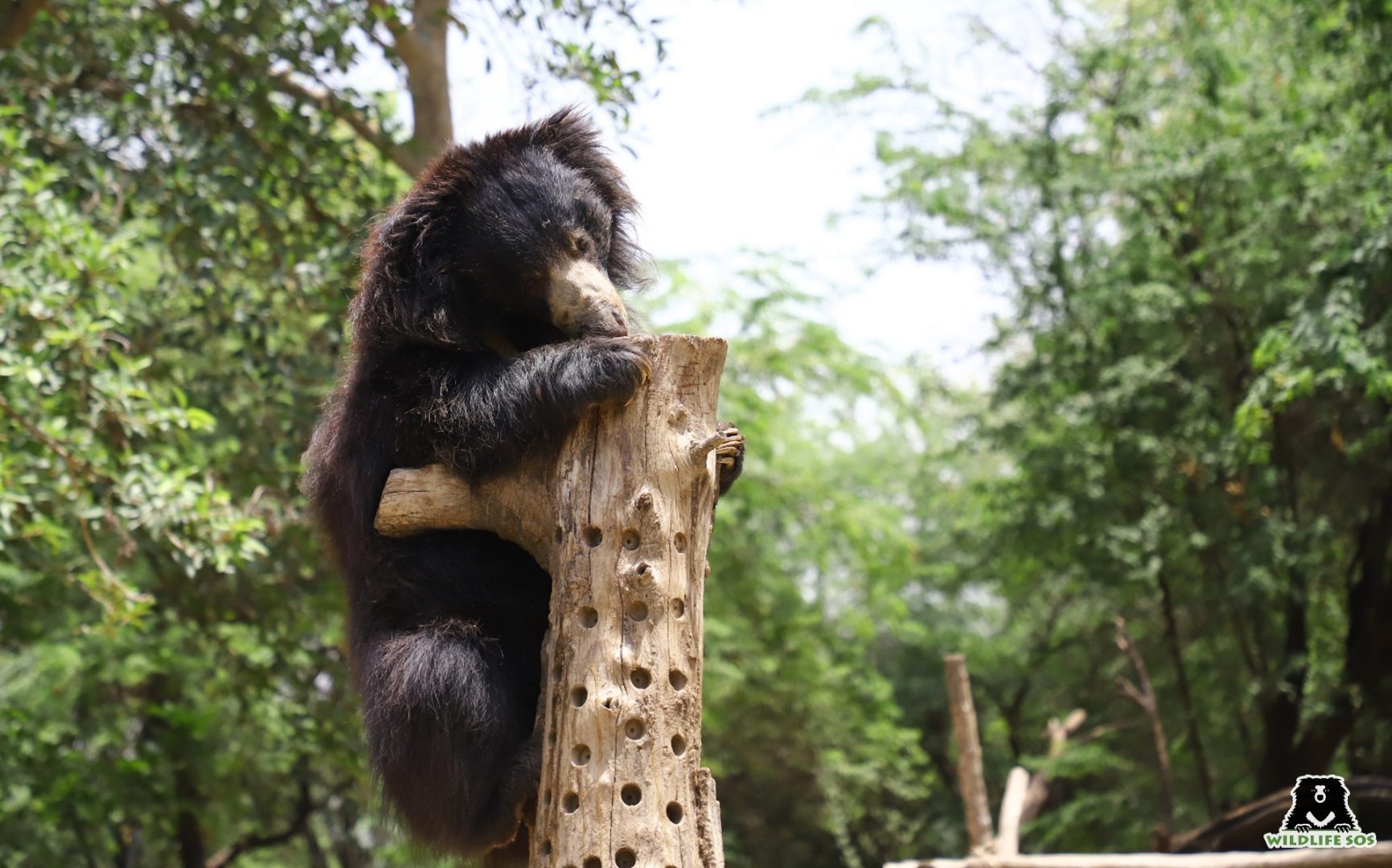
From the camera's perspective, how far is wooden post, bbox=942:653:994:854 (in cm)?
612

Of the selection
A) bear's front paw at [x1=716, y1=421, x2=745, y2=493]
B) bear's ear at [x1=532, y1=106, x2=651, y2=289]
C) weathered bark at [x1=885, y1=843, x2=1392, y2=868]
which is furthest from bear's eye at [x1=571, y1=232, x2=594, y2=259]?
weathered bark at [x1=885, y1=843, x2=1392, y2=868]

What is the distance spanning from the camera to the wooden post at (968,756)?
20.1ft

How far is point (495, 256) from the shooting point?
292cm

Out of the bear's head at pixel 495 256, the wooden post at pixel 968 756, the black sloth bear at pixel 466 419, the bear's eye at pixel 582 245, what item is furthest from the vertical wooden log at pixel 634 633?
the wooden post at pixel 968 756

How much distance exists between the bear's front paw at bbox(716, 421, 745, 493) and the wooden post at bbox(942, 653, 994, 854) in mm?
3993

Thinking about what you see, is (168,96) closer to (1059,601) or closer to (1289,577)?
(1289,577)

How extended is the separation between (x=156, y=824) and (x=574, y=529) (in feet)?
22.7

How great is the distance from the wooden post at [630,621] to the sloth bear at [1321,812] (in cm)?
435

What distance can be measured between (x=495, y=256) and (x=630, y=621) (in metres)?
1.14

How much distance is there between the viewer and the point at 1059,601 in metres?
10.2

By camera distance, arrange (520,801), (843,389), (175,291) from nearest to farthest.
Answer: (520,801) → (175,291) → (843,389)

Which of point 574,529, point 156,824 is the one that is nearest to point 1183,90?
point 574,529

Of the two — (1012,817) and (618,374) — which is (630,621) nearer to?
(618,374)

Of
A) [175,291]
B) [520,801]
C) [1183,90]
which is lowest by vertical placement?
[520,801]
